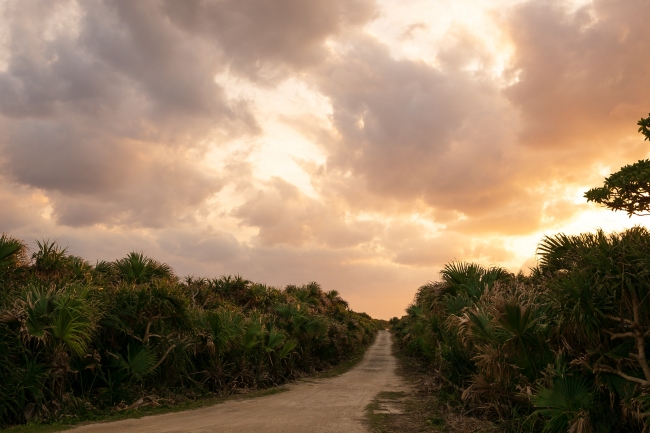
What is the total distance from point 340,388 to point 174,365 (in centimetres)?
624

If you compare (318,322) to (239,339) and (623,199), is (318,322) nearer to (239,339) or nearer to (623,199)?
(239,339)

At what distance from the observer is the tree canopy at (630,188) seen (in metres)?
18.5

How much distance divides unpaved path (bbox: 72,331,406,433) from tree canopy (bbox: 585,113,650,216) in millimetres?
12468

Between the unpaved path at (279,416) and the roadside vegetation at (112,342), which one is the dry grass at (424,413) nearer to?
the unpaved path at (279,416)

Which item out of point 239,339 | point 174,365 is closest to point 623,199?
point 239,339

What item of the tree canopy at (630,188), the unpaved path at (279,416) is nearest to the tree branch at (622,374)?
the unpaved path at (279,416)

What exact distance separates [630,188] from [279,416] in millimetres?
17368

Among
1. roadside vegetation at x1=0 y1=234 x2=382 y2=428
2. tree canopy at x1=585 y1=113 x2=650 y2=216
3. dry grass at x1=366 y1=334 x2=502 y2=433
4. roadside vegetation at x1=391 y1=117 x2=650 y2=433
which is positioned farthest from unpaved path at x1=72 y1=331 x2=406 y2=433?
tree canopy at x1=585 y1=113 x2=650 y2=216

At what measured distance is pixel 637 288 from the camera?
22.3 feet

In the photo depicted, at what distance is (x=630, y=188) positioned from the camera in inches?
767

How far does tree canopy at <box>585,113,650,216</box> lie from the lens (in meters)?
18.5

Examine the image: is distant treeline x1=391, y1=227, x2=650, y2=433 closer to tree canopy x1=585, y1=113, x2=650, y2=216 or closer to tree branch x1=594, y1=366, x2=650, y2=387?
tree branch x1=594, y1=366, x2=650, y2=387

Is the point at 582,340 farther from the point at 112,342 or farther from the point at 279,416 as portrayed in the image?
the point at 112,342

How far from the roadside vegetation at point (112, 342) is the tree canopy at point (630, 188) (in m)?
15.3
